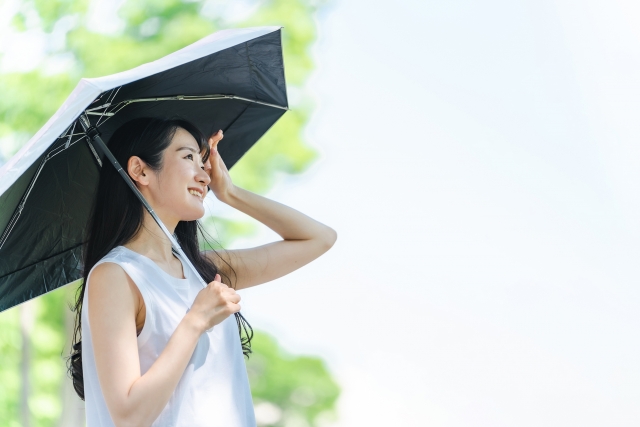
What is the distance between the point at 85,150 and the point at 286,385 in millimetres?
7642

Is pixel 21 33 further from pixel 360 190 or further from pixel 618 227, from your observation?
pixel 618 227

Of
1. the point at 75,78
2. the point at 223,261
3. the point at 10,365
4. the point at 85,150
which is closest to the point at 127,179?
the point at 85,150

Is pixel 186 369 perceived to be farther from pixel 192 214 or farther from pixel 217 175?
pixel 217 175

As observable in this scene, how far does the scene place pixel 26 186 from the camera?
177 cm

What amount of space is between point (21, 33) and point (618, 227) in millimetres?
8684

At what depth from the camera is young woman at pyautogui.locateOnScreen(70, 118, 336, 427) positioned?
144 centimetres

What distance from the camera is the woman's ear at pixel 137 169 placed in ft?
5.76

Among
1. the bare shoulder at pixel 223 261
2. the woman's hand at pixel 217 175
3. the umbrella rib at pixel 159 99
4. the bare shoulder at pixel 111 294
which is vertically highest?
the umbrella rib at pixel 159 99

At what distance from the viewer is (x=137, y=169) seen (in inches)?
69.3

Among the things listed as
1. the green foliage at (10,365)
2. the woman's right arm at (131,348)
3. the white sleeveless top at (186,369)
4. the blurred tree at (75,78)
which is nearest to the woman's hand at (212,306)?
the woman's right arm at (131,348)

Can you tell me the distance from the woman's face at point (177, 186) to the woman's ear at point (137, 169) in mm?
14

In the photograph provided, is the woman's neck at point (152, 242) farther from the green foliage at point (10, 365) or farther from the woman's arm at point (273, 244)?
the green foliage at point (10, 365)

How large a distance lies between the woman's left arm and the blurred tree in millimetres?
5342

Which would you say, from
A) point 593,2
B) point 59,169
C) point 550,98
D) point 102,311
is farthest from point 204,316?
point 593,2
